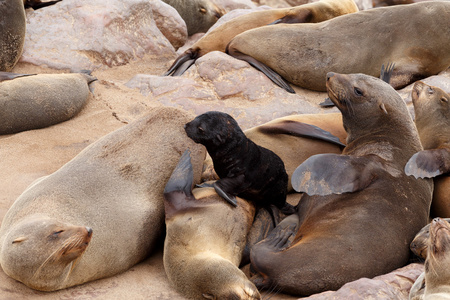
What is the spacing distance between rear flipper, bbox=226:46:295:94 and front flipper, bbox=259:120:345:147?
1.52 m

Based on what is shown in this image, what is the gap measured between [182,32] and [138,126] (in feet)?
17.7

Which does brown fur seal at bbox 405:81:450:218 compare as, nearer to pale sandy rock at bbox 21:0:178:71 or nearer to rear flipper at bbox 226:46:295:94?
rear flipper at bbox 226:46:295:94

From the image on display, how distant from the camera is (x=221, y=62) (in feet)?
22.5

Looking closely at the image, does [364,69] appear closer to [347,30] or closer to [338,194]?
[347,30]

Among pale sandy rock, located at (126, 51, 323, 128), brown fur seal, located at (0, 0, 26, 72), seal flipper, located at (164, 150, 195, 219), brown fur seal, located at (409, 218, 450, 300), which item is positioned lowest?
pale sandy rock, located at (126, 51, 323, 128)

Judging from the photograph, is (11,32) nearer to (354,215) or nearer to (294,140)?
(294,140)

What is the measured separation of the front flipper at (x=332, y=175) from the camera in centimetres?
409

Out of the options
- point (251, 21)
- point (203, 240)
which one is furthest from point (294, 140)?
point (251, 21)

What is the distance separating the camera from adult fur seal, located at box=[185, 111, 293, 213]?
4289mm

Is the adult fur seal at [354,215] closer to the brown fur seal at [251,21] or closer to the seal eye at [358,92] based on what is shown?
the seal eye at [358,92]

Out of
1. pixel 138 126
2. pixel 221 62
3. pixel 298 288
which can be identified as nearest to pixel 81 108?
pixel 221 62

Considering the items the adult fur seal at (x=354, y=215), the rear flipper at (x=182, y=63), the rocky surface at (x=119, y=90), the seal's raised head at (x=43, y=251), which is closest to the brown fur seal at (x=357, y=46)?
the rocky surface at (x=119, y=90)

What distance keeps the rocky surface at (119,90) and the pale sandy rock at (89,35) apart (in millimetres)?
13

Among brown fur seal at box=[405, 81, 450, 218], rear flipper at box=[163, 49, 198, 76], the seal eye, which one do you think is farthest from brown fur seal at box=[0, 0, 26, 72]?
brown fur seal at box=[405, 81, 450, 218]
